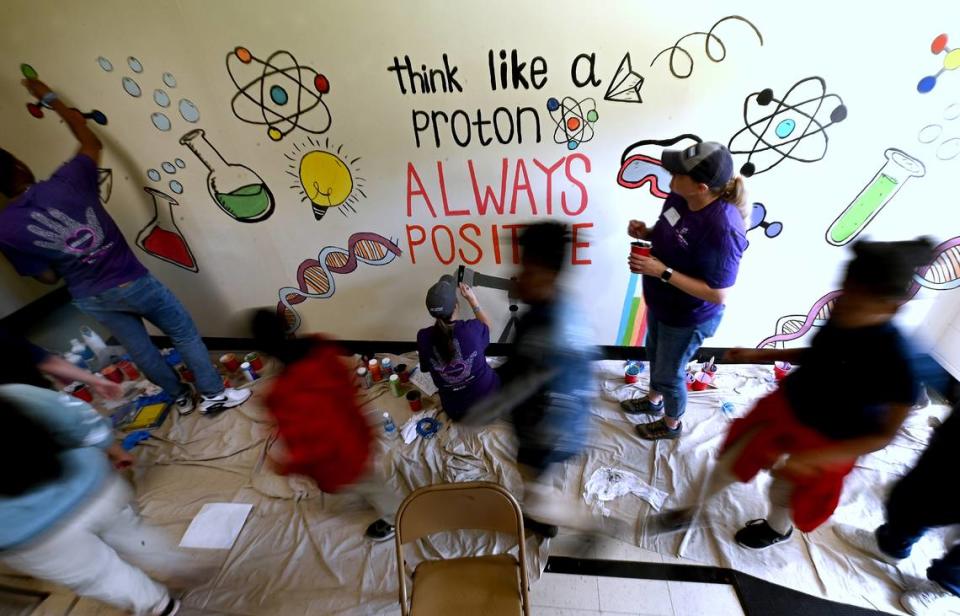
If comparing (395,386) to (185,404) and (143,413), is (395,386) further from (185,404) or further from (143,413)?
(143,413)

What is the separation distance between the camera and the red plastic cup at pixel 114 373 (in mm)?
2961

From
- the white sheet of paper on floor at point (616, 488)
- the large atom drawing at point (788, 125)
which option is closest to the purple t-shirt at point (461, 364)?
the white sheet of paper on floor at point (616, 488)

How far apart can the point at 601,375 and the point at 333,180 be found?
84.6 inches

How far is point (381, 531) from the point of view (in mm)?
1958

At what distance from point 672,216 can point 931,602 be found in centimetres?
185

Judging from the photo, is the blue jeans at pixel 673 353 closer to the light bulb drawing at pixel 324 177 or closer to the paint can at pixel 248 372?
the light bulb drawing at pixel 324 177

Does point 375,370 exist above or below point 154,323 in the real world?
below

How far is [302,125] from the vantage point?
218 centimetres

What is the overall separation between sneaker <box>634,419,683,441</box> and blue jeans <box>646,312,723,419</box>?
99 millimetres

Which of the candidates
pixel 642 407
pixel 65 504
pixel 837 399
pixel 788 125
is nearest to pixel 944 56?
pixel 788 125

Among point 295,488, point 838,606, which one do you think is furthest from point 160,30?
point 838,606

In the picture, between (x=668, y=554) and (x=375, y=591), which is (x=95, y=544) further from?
(x=668, y=554)

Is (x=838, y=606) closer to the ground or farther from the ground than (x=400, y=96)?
closer to the ground

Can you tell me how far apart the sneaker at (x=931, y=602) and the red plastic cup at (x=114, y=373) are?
4.67 m
